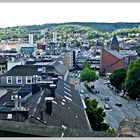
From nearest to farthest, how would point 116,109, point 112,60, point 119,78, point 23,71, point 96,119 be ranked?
point 96,119 < point 23,71 < point 116,109 < point 119,78 < point 112,60

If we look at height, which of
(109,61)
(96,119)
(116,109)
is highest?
(96,119)

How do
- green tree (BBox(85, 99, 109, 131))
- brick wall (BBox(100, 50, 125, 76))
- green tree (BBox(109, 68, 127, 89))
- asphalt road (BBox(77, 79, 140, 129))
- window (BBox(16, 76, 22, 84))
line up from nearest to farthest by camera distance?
green tree (BBox(85, 99, 109, 131)), window (BBox(16, 76, 22, 84)), asphalt road (BBox(77, 79, 140, 129)), green tree (BBox(109, 68, 127, 89)), brick wall (BBox(100, 50, 125, 76))

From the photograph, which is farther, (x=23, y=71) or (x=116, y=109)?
(x=116, y=109)

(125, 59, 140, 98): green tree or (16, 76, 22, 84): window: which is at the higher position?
(16, 76, 22, 84): window

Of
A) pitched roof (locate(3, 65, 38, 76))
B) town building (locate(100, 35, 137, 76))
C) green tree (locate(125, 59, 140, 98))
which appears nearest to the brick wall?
town building (locate(100, 35, 137, 76))

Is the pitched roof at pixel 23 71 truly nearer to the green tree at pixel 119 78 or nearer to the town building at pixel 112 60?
the green tree at pixel 119 78

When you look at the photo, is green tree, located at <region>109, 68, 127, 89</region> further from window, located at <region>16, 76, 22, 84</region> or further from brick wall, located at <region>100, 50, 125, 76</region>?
window, located at <region>16, 76, 22, 84</region>

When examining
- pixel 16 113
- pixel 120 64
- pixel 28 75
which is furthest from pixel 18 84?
pixel 120 64

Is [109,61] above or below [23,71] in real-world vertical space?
below

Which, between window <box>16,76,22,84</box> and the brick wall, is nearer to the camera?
window <box>16,76,22,84</box>

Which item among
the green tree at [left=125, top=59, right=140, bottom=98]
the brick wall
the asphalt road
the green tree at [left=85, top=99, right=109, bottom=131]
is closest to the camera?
the green tree at [left=85, top=99, right=109, bottom=131]

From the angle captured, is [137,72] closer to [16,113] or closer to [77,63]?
[16,113]

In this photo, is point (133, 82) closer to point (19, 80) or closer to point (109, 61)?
point (19, 80)

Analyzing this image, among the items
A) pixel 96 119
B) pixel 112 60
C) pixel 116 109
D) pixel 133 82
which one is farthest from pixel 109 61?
pixel 96 119
